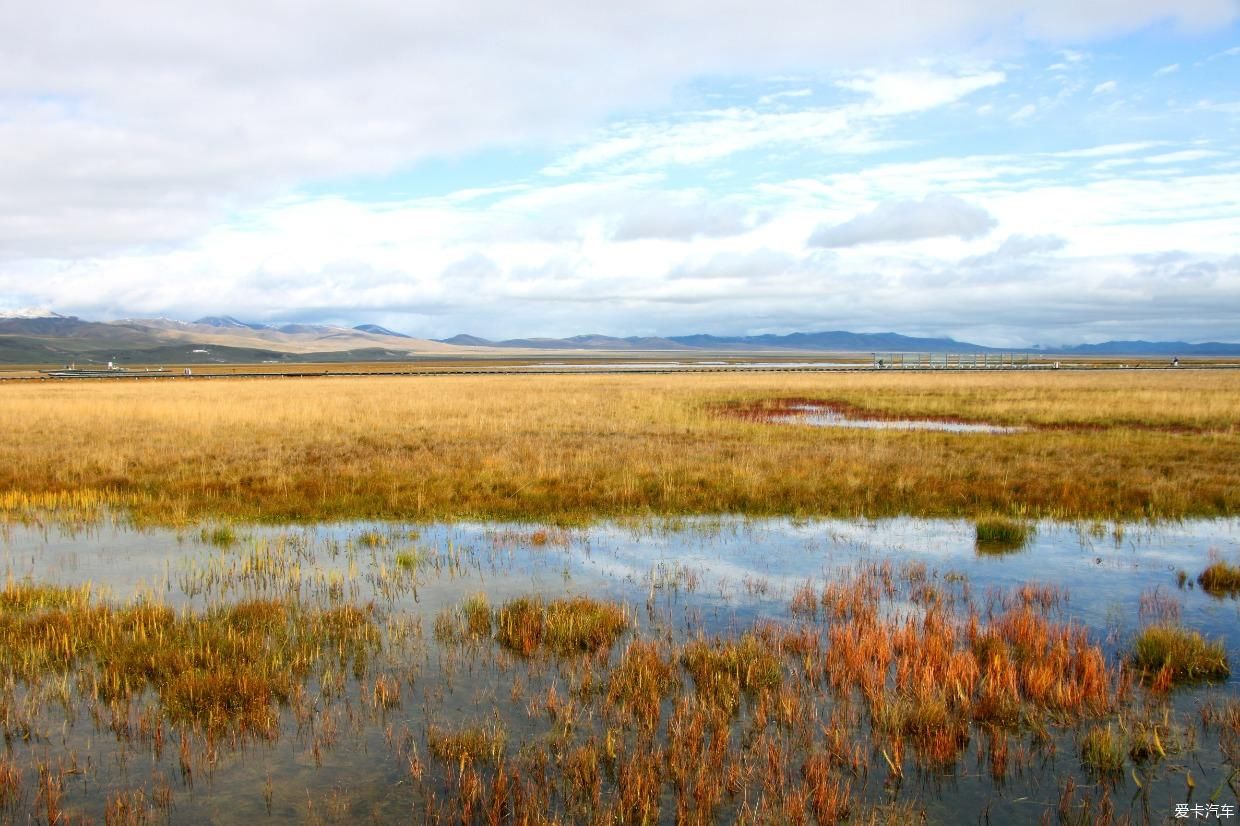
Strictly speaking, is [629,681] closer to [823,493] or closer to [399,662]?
[399,662]

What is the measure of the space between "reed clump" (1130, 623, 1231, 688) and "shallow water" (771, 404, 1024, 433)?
2292 cm

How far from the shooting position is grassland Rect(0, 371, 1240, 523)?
1752 centimetres

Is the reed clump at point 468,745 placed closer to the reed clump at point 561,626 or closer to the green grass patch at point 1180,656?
the reed clump at point 561,626

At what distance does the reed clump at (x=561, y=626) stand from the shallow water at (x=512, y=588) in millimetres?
412

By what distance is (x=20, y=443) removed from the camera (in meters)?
27.5

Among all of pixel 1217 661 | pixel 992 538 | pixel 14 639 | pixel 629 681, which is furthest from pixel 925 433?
pixel 14 639

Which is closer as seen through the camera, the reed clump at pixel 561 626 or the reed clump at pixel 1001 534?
the reed clump at pixel 561 626

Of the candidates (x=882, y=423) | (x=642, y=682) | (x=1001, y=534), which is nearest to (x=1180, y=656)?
(x=642, y=682)

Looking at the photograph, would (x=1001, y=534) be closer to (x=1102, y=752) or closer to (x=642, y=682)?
(x=1102, y=752)

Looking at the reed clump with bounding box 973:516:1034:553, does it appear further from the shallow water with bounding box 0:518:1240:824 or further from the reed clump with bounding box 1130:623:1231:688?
the reed clump with bounding box 1130:623:1231:688

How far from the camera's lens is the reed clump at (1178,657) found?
8.04 m

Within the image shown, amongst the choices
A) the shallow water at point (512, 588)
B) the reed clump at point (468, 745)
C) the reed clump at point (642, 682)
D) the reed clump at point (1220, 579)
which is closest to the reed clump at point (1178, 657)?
the shallow water at point (512, 588)

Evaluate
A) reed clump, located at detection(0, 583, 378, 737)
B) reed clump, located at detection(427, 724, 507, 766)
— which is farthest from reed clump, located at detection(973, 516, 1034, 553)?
reed clump, located at detection(0, 583, 378, 737)

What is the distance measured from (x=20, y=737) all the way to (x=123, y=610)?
3.35 metres
